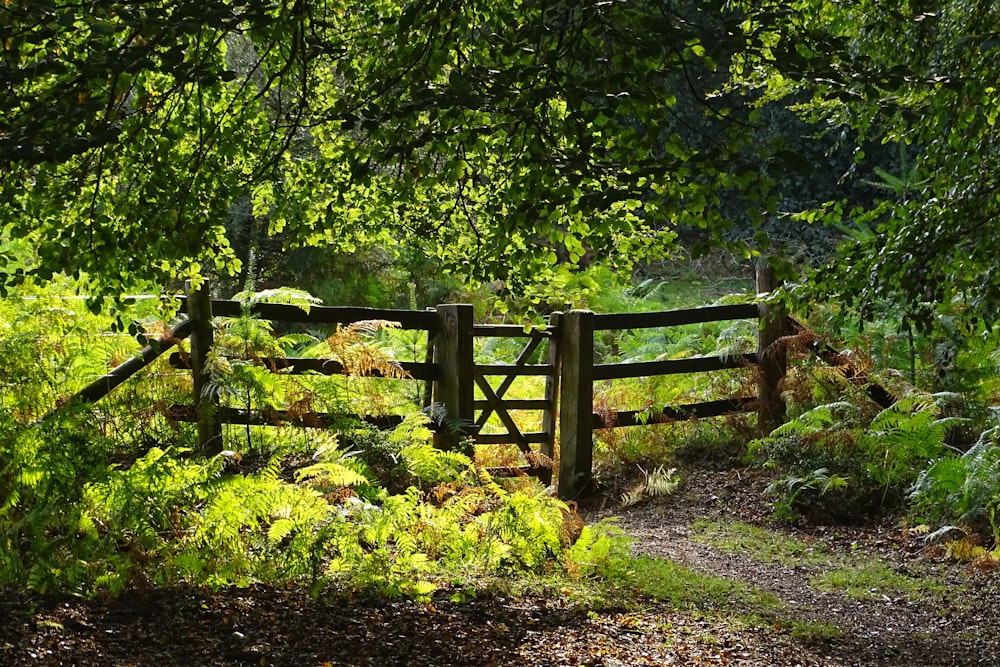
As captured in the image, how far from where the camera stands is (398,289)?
49.2ft

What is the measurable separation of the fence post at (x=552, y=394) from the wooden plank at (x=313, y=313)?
153cm

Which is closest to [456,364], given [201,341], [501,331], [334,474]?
[501,331]

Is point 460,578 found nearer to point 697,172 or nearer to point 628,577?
point 628,577

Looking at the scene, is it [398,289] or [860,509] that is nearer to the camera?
[860,509]

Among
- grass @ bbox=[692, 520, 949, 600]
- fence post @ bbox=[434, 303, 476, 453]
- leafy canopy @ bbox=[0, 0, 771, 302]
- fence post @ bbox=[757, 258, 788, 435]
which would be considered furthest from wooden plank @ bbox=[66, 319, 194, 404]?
fence post @ bbox=[757, 258, 788, 435]

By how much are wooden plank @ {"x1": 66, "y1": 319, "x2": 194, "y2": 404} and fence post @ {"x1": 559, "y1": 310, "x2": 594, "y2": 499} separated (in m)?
3.41

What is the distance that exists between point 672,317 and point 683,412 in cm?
→ 94

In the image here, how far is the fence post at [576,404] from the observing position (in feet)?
28.2

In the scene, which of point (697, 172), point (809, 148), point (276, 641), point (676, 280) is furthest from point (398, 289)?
point (697, 172)

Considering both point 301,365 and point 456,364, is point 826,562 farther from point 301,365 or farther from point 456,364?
point 301,365

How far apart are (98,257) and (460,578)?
2494 mm

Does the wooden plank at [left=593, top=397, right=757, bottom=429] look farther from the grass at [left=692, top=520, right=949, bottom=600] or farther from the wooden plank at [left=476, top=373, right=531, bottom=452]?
the grass at [left=692, top=520, right=949, bottom=600]

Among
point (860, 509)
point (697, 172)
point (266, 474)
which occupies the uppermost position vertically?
point (697, 172)

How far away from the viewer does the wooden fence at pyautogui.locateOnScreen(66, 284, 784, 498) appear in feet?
22.2
